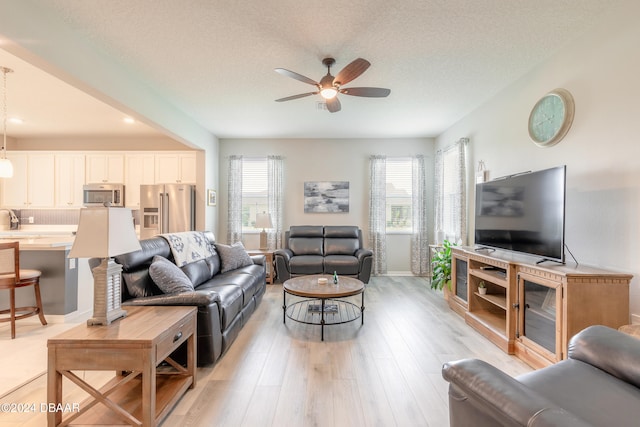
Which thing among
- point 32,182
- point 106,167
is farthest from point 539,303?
point 32,182

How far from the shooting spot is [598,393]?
1.20m

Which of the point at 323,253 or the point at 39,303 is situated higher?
the point at 323,253


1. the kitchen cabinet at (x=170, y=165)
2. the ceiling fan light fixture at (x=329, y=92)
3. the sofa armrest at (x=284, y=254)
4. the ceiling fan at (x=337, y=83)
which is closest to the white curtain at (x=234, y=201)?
the kitchen cabinet at (x=170, y=165)

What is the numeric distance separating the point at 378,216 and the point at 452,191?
1.43m

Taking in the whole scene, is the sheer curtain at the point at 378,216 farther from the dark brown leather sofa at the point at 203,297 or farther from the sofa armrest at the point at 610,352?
the sofa armrest at the point at 610,352

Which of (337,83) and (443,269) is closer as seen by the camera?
(337,83)

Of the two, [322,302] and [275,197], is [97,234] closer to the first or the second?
[322,302]

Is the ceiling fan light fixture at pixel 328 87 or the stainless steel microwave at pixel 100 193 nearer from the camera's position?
the ceiling fan light fixture at pixel 328 87

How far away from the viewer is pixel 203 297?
7.35ft

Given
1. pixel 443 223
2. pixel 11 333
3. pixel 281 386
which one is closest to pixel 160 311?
pixel 281 386

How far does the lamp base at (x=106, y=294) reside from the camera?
5.67 ft

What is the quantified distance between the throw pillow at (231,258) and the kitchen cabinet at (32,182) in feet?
13.3

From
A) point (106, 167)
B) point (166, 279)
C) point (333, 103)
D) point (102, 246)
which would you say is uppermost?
point (333, 103)

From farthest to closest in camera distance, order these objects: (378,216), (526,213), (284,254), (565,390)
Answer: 1. (378,216)
2. (284,254)
3. (526,213)
4. (565,390)
